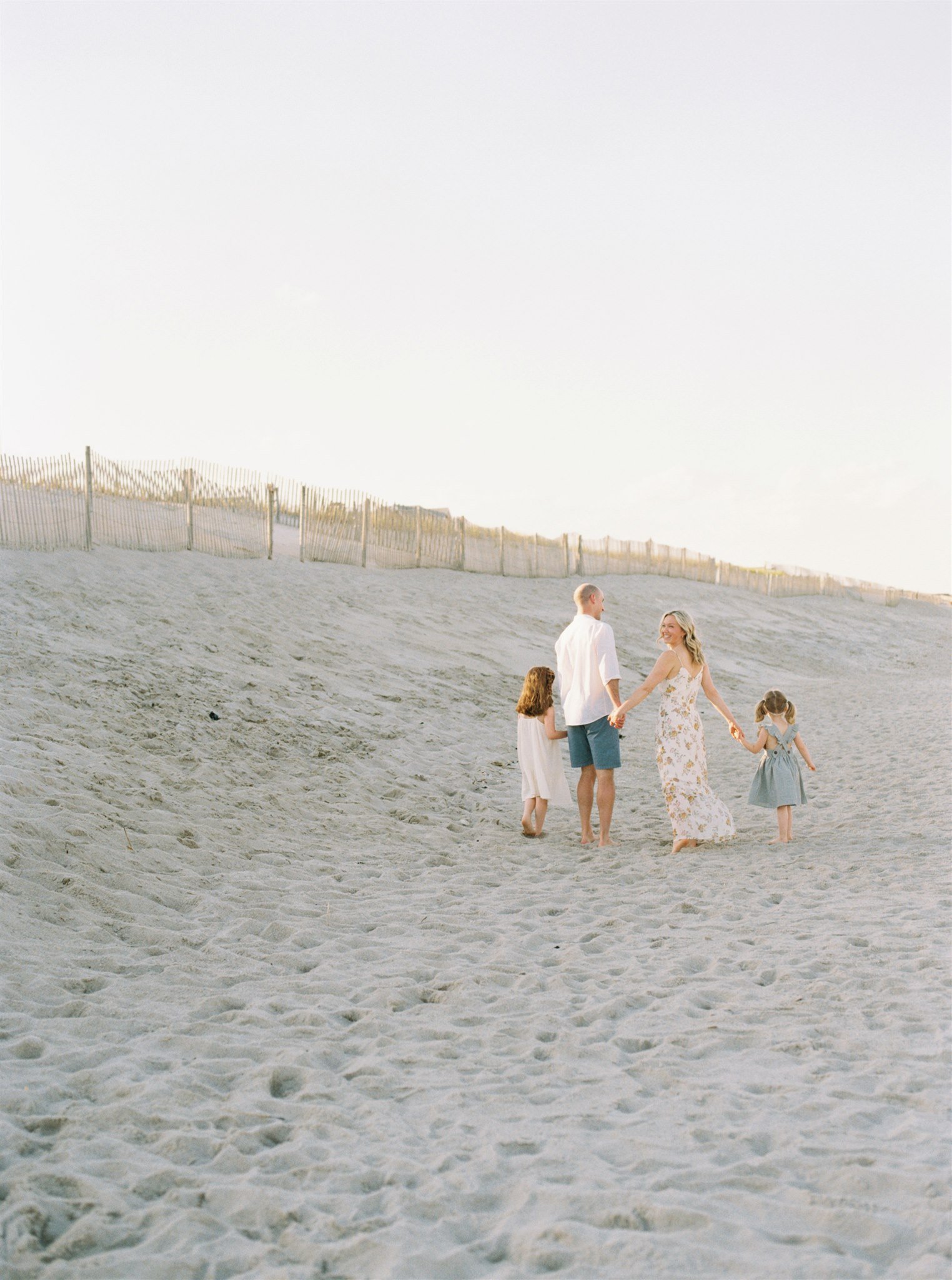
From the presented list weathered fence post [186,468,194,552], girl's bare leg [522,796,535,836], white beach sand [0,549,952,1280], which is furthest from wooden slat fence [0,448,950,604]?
girl's bare leg [522,796,535,836]

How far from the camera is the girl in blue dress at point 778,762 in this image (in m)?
7.10

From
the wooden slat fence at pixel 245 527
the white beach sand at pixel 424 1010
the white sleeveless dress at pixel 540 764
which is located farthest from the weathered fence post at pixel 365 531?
the white sleeveless dress at pixel 540 764

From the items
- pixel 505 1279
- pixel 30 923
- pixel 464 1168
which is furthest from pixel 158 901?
pixel 505 1279

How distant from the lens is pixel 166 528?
16.6m

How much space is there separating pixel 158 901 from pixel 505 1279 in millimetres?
3683

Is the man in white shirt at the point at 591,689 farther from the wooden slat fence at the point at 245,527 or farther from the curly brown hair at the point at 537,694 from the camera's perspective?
the wooden slat fence at the point at 245,527

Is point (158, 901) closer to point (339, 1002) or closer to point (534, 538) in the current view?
point (339, 1002)

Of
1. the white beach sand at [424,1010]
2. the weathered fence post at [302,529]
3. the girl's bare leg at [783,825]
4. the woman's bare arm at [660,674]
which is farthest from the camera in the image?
the weathered fence post at [302,529]

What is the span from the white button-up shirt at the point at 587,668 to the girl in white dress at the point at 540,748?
0.27m

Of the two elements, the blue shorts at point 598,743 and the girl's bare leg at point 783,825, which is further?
the girl's bare leg at point 783,825

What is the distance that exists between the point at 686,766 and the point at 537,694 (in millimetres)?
1151

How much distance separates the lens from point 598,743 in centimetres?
704

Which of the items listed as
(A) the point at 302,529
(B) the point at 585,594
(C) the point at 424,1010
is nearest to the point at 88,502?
(A) the point at 302,529

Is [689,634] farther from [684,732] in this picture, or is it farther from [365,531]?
[365,531]
